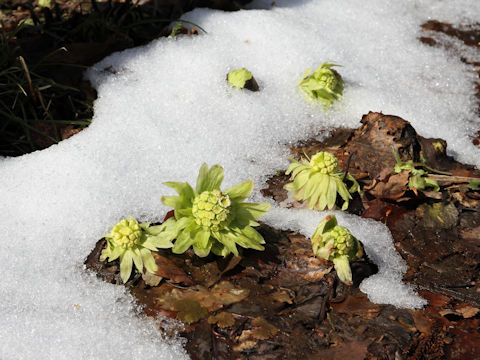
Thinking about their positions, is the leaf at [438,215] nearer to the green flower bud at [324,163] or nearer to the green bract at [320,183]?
the green bract at [320,183]

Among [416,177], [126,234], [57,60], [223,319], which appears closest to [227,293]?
[223,319]

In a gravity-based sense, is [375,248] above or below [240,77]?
below

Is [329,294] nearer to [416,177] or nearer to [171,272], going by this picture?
[171,272]

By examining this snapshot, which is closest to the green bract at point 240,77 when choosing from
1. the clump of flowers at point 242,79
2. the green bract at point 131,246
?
the clump of flowers at point 242,79

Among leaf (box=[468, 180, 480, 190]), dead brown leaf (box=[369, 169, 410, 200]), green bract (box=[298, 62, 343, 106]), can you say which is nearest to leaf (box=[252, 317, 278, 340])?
dead brown leaf (box=[369, 169, 410, 200])

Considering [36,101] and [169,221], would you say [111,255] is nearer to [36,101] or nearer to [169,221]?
[169,221]

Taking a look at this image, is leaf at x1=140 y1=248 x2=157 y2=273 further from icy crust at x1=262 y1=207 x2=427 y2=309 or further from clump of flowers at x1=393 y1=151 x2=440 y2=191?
clump of flowers at x1=393 y1=151 x2=440 y2=191
